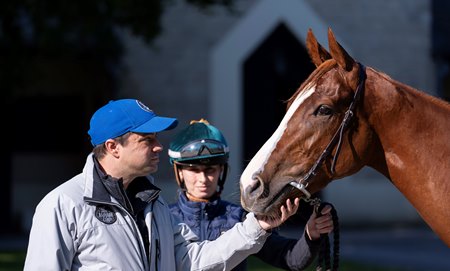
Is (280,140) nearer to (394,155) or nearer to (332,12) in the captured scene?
(394,155)

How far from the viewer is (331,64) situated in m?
3.84

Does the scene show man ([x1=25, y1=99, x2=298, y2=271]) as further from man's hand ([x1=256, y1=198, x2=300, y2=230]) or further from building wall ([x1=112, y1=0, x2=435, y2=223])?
building wall ([x1=112, y1=0, x2=435, y2=223])

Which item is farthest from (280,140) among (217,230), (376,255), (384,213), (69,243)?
(384,213)

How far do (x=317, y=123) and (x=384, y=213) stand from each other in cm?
1554

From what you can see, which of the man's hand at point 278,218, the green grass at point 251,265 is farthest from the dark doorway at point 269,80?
the man's hand at point 278,218

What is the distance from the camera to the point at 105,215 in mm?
3555

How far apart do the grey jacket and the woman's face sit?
0.52 metres

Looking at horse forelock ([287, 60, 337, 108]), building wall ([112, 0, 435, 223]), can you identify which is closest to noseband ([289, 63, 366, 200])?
horse forelock ([287, 60, 337, 108])

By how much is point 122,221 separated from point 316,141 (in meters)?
0.87

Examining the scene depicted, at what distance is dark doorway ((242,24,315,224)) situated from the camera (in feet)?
59.4

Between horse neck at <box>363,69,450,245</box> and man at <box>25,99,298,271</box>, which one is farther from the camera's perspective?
horse neck at <box>363,69,450,245</box>

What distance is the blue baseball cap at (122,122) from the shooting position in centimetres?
368

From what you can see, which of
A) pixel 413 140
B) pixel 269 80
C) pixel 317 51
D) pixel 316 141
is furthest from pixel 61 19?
pixel 413 140

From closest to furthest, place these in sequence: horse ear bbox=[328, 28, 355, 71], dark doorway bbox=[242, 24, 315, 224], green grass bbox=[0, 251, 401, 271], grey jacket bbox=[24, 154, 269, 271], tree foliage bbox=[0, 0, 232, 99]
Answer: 1. grey jacket bbox=[24, 154, 269, 271]
2. horse ear bbox=[328, 28, 355, 71]
3. green grass bbox=[0, 251, 401, 271]
4. tree foliage bbox=[0, 0, 232, 99]
5. dark doorway bbox=[242, 24, 315, 224]
